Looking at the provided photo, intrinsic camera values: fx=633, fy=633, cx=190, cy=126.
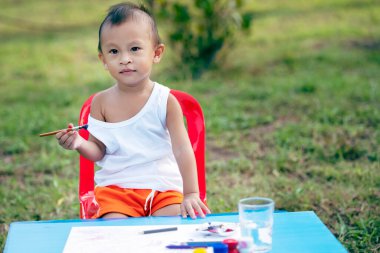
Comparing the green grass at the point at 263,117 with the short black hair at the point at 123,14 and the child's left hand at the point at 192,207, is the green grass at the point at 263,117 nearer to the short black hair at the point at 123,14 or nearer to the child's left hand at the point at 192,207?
the child's left hand at the point at 192,207

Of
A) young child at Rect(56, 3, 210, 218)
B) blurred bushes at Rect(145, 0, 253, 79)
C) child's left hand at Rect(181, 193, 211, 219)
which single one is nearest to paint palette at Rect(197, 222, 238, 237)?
child's left hand at Rect(181, 193, 211, 219)

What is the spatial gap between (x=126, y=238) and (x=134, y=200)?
0.51 meters

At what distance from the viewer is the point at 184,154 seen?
235 centimetres

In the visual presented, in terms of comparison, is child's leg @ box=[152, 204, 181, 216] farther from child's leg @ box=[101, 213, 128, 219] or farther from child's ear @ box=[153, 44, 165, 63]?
child's ear @ box=[153, 44, 165, 63]

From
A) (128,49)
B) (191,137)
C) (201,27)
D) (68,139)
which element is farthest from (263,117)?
(68,139)

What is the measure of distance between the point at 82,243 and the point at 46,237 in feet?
0.48

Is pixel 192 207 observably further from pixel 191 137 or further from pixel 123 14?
pixel 123 14

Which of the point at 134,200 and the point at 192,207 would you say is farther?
the point at 134,200

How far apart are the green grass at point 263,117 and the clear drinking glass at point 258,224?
111 centimetres

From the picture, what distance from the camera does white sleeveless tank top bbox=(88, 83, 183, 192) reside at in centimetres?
242

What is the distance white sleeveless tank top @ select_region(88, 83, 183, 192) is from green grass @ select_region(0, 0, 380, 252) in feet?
2.68

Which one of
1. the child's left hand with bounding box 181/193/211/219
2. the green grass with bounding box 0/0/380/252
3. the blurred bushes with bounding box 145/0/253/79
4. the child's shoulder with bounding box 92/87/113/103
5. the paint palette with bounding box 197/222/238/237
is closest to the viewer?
the paint palette with bounding box 197/222/238/237

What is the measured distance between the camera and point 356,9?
9305 millimetres

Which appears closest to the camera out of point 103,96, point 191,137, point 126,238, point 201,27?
point 126,238
